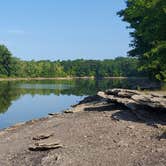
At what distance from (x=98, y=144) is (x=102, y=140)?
0.54 metres

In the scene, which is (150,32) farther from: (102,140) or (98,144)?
(98,144)

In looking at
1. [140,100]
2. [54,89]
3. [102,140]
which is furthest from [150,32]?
[54,89]

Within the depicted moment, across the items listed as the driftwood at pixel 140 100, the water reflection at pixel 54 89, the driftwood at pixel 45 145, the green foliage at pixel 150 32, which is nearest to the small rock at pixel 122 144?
the driftwood at pixel 45 145

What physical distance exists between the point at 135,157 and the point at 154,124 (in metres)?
4.11

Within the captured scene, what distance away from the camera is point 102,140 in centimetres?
1928

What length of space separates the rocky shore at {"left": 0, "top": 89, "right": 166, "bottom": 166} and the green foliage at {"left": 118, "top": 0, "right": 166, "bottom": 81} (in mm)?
13402

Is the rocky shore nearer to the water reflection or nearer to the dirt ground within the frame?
the dirt ground

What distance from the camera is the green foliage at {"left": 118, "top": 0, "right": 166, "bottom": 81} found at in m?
37.8

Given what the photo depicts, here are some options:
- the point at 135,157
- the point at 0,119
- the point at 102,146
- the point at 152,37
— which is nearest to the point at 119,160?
the point at 135,157

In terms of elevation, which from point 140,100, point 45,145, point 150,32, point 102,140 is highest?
point 150,32

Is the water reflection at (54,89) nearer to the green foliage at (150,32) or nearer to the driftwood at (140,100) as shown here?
the green foliage at (150,32)

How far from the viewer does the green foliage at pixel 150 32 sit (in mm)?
37781

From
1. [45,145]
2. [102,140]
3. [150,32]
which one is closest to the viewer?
[45,145]

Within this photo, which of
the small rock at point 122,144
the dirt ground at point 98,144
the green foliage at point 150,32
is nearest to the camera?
the dirt ground at point 98,144
